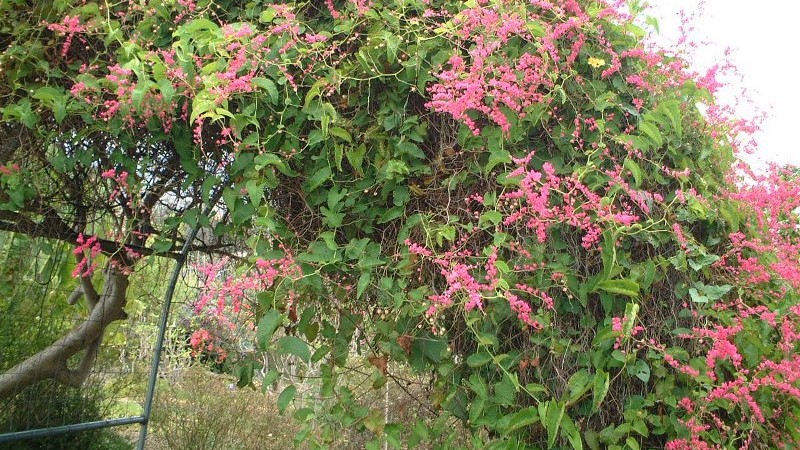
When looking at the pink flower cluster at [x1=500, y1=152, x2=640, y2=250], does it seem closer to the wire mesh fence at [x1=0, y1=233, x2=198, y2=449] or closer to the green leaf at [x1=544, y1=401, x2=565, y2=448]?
the green leaf at [x1=544, y1=401, x2=565, y2=448]

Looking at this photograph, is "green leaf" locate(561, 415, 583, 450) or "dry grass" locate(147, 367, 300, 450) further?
"dry grass" locate(147, 367, 300, 450)

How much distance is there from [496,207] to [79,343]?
7.73 ft

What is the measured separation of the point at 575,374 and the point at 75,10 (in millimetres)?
1893

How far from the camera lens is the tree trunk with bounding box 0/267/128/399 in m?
3.04

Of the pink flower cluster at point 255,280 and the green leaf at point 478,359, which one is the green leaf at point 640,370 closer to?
the green leaf at point 478,359

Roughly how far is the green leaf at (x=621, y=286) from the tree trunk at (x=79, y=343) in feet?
7.46

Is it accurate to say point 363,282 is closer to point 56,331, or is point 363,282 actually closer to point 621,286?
point 621,286

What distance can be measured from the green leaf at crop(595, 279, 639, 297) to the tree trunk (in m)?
2.27

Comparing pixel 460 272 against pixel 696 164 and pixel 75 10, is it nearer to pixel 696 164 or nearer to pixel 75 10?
pixel 696 164

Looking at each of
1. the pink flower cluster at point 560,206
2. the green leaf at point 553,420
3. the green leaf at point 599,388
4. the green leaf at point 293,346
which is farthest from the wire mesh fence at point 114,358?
the pink flower cluster at point 560,206

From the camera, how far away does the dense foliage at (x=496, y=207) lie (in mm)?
1633

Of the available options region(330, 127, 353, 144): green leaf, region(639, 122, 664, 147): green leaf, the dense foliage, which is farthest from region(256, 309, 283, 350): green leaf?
region(639, 122, 664, 147): green leaf

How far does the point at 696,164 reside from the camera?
1.82m

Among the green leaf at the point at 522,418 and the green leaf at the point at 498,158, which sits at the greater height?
A: the green leaf at the point at 498,158
